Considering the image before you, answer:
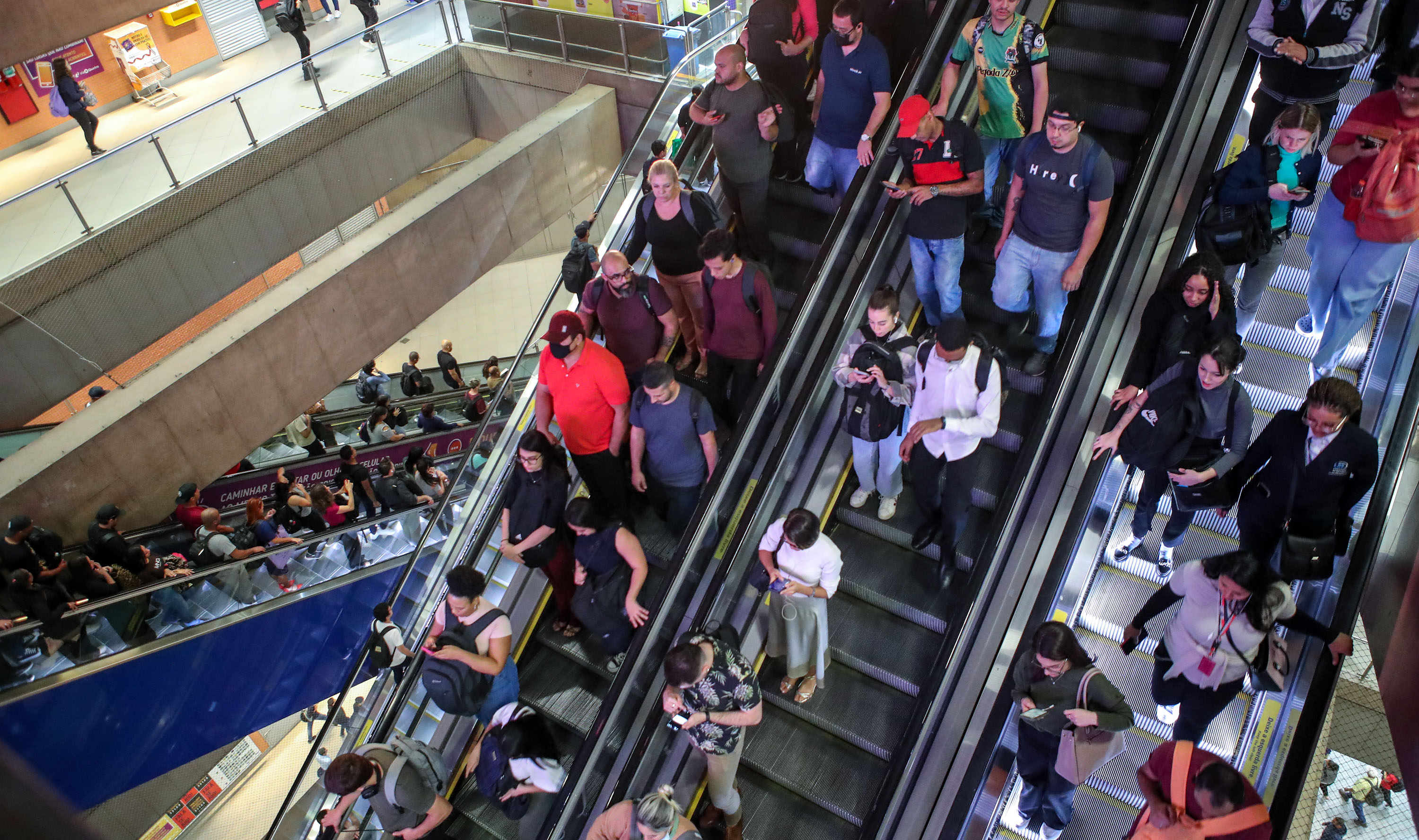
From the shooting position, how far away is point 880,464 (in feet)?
17.3

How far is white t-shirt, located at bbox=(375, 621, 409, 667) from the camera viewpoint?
642 centimetres

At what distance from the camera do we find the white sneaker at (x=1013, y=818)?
15.6 ft

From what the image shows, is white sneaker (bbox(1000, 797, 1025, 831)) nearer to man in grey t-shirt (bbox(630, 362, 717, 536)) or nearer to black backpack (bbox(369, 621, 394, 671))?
man in grey t-shirt (bbox(630, 362, 717, 536))

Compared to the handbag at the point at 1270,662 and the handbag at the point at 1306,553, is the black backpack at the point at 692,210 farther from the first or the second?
the handbag at the point at 1270,662

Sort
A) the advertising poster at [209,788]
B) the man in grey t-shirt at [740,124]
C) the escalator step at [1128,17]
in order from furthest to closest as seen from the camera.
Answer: the advertising poster at [209,788], the escalator step at [1128,17], the man in grey t-shirt at [740,124]

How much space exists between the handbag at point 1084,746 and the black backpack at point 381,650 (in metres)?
4.38

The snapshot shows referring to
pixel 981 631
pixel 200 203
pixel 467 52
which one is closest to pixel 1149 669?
pixel 981 631

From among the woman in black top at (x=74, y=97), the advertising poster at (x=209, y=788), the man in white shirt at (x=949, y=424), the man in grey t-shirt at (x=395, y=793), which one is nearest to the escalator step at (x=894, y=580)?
the man in white shirt at (x=949, y=424)

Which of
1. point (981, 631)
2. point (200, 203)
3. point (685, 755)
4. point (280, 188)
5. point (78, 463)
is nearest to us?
point (981, 631)

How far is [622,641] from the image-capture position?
548 cm

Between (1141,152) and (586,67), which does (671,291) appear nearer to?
(1141,152)

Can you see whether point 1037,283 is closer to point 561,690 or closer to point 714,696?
point 714,696

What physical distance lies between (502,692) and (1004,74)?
4425 millimetres

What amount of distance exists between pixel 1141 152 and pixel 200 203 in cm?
1056
